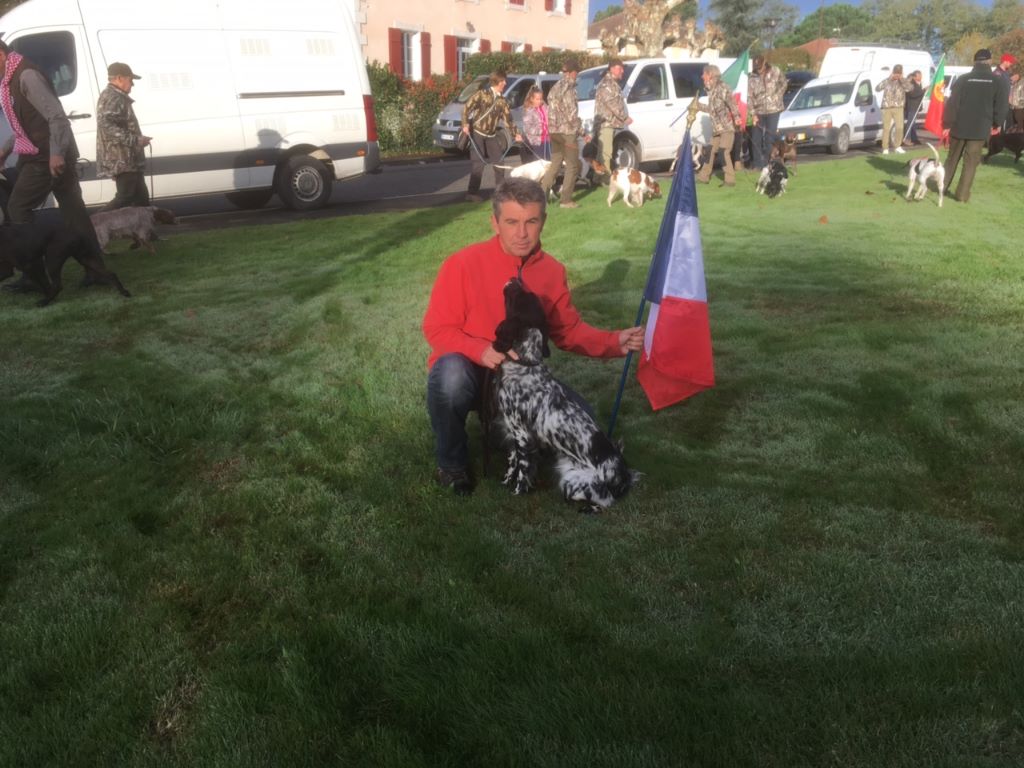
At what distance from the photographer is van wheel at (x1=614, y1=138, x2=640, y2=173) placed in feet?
50.5

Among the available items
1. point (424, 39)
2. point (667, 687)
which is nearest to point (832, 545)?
point (667, 687)

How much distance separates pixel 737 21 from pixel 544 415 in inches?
2905

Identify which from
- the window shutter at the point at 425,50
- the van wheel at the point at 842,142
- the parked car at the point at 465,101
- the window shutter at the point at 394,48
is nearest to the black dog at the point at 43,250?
the parked car at the point at 465,101

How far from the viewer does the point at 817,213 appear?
1135 cm

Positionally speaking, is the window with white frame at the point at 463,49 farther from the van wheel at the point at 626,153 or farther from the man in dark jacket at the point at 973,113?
the man in dark jacket at the point at 973,113

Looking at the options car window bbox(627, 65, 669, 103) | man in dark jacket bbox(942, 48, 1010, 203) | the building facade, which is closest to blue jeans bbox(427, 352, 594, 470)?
man in dark jacket bbox(942, 48, 1010, 203)

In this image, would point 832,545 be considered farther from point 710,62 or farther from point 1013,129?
point 1013,129

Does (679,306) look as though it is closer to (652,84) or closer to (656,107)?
(656,107)

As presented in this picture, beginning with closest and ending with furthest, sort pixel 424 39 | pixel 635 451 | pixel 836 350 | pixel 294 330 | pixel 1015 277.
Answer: pixel 635 451
pixel 836 350
pixel 294 330
pixel 1015 277
pixel 424 39

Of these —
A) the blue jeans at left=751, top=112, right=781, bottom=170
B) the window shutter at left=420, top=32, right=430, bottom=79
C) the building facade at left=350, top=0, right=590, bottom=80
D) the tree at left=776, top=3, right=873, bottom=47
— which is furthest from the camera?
the tree at left=776, top=3, right=873, bottom=47

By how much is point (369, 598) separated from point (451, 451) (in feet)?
3.12

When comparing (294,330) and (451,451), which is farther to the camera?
(294,330)

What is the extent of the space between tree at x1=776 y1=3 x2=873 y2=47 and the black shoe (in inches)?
4210

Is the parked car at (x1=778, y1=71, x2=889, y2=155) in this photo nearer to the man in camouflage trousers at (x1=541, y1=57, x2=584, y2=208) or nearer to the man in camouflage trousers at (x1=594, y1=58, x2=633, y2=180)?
the man in camouflage trousers at (x1=594, y1=58, x2=633, y2=180)
